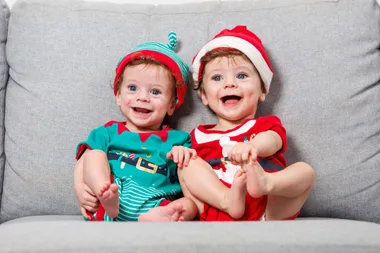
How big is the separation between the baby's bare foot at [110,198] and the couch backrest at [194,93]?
1.05ft

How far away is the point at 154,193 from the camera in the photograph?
4.70ft

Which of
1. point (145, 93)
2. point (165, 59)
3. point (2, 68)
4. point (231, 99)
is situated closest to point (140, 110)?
point (145, 93)

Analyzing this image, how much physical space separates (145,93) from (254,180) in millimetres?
514

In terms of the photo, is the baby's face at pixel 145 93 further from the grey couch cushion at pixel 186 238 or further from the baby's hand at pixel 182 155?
the grey couch cushion at pixel 186 238

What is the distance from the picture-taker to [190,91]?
1704 millimetres

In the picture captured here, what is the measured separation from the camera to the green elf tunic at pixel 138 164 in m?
1.40

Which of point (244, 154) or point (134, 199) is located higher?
point (244, 154)

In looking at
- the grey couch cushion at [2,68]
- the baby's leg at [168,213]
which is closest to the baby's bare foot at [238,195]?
the baby's leg at [168,213]

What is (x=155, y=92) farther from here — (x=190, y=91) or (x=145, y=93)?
(x=190, y=91)

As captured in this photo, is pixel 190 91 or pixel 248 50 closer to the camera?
pixel 248 50

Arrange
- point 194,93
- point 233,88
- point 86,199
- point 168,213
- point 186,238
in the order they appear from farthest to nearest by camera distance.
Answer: point 194,93 → point 233,88 → point 86,199 → point 168,213 → point 186,238

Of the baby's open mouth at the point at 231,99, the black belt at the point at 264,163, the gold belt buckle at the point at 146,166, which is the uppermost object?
the baby's open mouth at the point at 231,99

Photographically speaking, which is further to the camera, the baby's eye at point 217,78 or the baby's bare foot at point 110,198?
the baby's eye at point 217,78

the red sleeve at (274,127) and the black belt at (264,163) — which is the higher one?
the red sleeve at (274,127)
